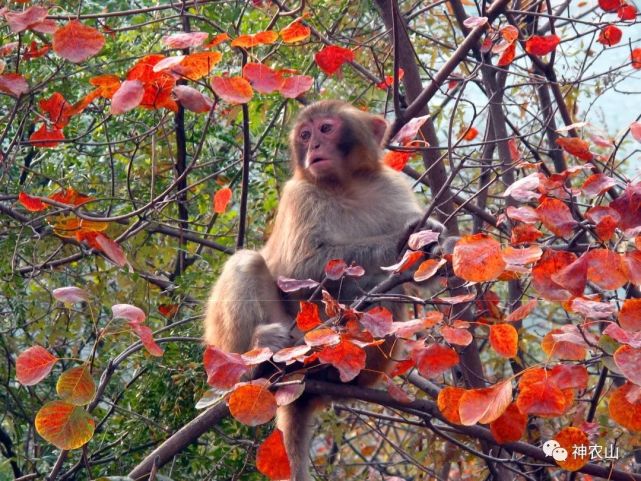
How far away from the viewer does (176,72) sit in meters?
3.58

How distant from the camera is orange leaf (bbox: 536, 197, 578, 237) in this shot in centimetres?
316

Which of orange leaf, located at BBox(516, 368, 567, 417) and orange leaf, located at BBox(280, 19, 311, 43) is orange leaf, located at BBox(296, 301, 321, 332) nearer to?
orange leaf, located at BBox(516, 368, 567, 417)

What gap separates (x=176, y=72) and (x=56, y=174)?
186 centimetres

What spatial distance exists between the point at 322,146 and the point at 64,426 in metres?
2.37

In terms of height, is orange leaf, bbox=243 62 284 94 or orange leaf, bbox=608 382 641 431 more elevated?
orange leaf, bbox=243 62 284 94

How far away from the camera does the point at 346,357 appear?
3119 millimetres

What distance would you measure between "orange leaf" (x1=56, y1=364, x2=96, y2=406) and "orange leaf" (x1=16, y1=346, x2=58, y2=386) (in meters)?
0.10

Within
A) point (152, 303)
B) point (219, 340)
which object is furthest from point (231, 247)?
point (219, 340)

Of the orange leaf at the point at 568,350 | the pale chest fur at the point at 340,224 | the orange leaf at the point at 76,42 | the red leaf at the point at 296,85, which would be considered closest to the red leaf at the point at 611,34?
the pale chest fur at the point at 340,224

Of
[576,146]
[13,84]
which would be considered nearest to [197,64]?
[13,84]

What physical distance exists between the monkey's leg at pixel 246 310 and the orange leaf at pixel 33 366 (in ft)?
4.60

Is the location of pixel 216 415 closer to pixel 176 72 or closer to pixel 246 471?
pixel 246 471

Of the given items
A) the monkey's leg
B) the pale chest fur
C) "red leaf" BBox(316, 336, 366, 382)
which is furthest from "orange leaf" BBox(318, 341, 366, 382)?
the pale chest fur

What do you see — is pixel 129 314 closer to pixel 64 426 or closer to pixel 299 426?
pixel 64 426
